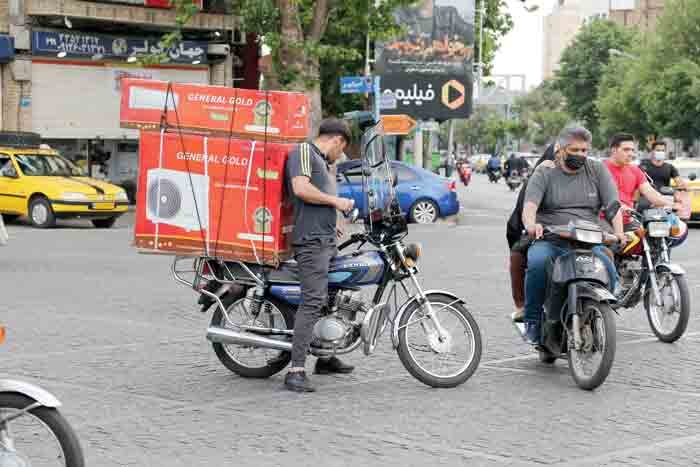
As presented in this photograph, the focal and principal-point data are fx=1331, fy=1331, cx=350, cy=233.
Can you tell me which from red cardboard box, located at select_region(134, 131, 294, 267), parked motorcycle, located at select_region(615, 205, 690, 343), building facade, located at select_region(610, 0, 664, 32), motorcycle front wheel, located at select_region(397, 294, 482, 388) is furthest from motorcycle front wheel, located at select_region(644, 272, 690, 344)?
building facade, located at select_region(610, 0, 664, 32)

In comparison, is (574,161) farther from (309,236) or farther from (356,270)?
(309,236)

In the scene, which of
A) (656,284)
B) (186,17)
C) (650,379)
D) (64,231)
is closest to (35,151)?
(64,231)

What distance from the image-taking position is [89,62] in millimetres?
34969

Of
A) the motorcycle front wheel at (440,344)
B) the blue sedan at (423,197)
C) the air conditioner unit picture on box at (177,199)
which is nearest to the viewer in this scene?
the motorcycle front wheel at (440,344)

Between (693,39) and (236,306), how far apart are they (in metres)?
61.4

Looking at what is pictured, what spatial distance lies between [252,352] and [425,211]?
62.8ft

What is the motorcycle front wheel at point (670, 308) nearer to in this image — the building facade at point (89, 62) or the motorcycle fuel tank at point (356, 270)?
the motorcycle fuel tank at point (356, 270)

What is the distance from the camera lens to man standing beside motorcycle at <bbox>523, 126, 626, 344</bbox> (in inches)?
343

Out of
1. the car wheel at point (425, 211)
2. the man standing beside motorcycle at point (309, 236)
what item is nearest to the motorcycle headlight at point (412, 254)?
the man standing beside motorcycle at point (309, 236)

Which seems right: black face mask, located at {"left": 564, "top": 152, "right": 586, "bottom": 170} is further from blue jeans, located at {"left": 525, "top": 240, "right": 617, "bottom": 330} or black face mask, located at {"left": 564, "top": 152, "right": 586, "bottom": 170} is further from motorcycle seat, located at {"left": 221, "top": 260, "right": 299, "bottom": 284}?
motorcycle seat, located at {"left": 221, "top": 260, "right": 299, "bottom": 284}

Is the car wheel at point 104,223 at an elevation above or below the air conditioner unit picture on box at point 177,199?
below

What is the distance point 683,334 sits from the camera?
10594mm

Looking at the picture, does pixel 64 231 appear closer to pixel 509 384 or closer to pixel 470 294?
pixel 470 294

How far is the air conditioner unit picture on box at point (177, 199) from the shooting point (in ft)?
27.3
